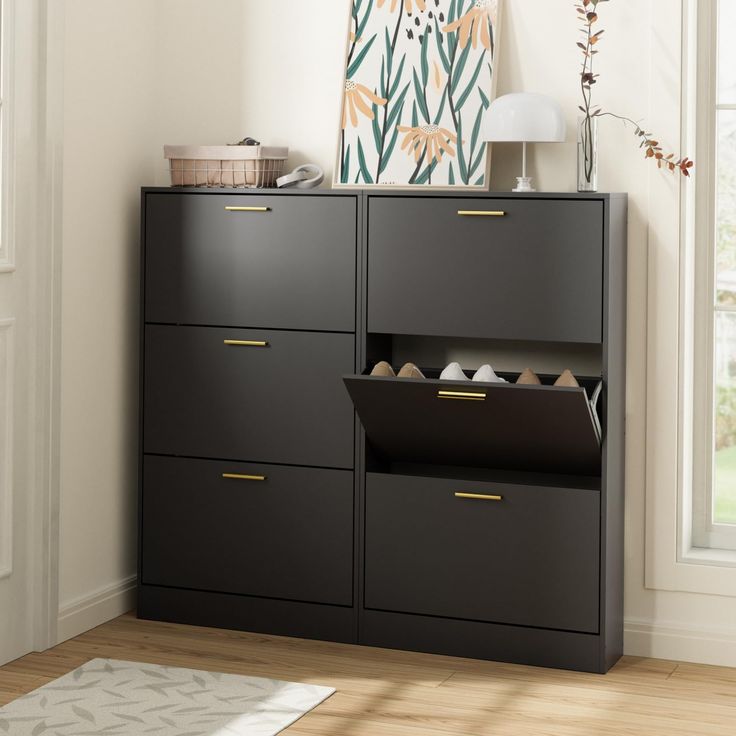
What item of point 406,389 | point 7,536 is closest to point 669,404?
point 406,389

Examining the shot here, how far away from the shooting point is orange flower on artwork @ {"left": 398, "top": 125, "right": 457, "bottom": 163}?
11.8 ft

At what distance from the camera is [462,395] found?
3219 millimetres

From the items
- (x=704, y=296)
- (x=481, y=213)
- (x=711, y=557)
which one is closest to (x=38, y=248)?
(x=481, y=213)

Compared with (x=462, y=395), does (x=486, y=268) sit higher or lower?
higher

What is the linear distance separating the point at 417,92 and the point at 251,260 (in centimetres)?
74

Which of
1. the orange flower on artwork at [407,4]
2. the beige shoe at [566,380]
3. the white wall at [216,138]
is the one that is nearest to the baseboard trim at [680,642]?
the white wall at [216,138]

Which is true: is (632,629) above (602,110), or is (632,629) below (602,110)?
below

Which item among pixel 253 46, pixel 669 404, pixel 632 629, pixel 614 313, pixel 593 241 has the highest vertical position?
pixel 253 46

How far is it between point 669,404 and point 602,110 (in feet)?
2.97

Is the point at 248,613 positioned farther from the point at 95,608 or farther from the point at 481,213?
the point at 481,213

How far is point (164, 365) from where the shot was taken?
3.75 meters

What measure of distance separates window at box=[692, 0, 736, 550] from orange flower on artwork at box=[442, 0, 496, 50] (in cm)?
63

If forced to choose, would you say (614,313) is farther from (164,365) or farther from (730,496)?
(164,365)

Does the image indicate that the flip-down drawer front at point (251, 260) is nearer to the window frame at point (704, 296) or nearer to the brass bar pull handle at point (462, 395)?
the brass bar pull handle at point (462, 395)
